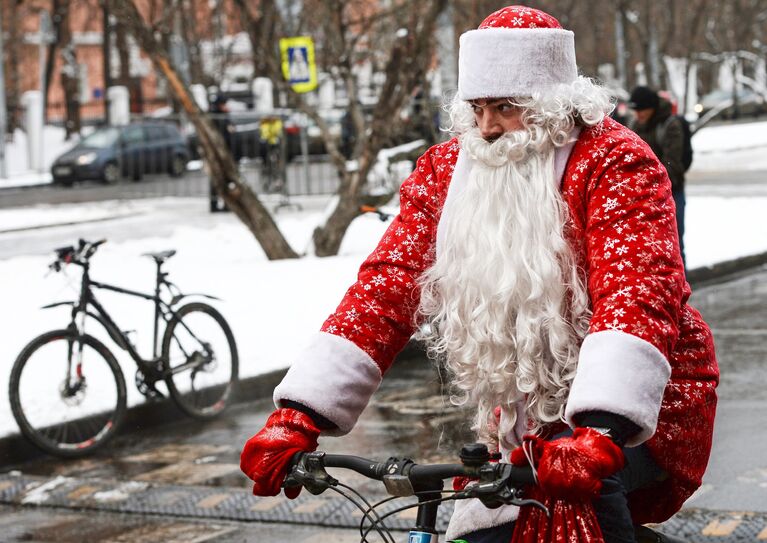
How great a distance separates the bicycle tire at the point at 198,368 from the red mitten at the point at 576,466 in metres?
5.96

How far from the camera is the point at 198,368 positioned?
859 cm

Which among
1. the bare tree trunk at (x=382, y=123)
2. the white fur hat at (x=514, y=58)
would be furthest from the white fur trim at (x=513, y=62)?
the bare tree trunk at (x=382, y=123)

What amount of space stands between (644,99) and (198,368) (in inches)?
190

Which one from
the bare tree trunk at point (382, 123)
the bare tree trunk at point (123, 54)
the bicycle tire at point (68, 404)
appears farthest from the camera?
the bare tree trunk at point (123, 54)

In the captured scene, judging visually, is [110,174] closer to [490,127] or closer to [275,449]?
[490,127]

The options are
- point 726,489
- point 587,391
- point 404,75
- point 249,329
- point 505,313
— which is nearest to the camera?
point 587,391

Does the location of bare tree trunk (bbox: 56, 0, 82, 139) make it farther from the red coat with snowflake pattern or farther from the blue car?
the red coat with snowflake pattern

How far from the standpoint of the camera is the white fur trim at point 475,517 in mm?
2977

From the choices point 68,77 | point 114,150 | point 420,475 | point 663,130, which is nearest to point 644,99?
point 663,130

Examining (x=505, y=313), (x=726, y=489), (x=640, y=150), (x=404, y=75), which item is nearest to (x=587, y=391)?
(x=505, y=313)

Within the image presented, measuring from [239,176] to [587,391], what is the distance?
12.3m

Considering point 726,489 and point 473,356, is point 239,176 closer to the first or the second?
point 726,489

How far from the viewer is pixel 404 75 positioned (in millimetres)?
14500

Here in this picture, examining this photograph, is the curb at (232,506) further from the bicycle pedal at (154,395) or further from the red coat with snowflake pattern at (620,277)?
the red coat with snowflake pattern at (620,277)
